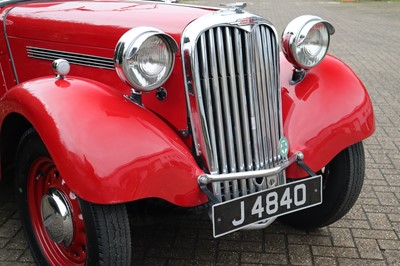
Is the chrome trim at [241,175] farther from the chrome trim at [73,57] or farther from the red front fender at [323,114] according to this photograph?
the chrome trim at [73,57]

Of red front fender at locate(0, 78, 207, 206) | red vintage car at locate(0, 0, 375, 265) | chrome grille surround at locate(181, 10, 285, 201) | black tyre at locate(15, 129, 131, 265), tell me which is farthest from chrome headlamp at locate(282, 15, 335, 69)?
black tyre at locate(15, 129, 131, 265)

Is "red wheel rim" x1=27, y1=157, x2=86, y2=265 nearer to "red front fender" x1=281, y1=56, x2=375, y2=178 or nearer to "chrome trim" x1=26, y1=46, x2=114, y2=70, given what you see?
"chrome trim" x1=26, y1=46, x2=114, y2=70

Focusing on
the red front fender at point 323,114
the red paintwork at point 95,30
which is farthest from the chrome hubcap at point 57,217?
the red front fender at point 323,114

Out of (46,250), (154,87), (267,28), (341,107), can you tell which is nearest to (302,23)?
(267,28)

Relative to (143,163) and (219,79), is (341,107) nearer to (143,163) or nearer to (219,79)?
(219,79)

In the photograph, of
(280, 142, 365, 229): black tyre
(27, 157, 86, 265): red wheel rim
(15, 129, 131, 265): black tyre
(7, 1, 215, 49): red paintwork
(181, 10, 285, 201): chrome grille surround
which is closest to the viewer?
(15, 129, 131, 265): black tyre

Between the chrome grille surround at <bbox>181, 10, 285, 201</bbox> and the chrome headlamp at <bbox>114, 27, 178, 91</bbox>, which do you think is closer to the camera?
the chrome headlamp at <bbox>114, 27, 178, 91</bbox>

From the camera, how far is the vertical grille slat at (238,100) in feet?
7.04

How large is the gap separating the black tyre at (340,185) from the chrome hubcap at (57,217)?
1448 millimetres

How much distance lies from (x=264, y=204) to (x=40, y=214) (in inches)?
47.9

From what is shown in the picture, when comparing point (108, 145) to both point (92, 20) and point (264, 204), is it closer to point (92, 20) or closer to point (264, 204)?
point (264, 204)

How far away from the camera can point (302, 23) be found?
246 centimetres

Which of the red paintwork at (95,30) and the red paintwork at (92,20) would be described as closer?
the red paintwork at (95,30)

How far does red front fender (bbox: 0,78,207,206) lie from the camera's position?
75.6 inches
